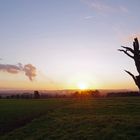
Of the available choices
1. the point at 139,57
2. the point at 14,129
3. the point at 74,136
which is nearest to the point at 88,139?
the point at 74,136

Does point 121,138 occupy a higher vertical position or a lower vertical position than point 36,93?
lower

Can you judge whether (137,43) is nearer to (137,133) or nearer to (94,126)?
(137,133)

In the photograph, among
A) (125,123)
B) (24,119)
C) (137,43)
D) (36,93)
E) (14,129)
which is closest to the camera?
(137,43)

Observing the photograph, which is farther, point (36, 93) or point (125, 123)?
point (36, 93)

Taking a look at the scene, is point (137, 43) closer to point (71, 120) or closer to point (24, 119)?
point (71, 120)

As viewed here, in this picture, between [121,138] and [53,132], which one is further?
[53,132]

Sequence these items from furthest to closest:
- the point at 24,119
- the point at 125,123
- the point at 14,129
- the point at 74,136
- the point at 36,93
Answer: the point at 36,93, the point at 24,119, the point at 14,129, the point at 125,123, the point at 74,136

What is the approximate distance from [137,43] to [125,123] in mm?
8938

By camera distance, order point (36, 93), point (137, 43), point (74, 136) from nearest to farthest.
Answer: point (137, 43)
point (74, 136)
point (36, 93)

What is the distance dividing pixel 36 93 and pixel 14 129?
12278cm

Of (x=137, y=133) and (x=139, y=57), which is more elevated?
(x=139, y=57)

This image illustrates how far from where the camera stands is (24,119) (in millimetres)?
49594

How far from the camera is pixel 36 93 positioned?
6481 inches

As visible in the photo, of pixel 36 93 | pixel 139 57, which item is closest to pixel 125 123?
pixel 139 57
